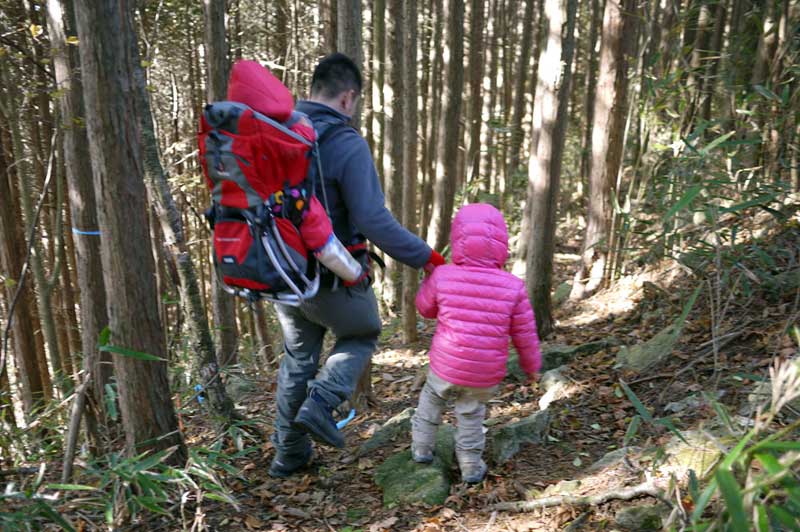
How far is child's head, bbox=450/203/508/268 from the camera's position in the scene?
2.96m

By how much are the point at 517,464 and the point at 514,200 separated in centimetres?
1319

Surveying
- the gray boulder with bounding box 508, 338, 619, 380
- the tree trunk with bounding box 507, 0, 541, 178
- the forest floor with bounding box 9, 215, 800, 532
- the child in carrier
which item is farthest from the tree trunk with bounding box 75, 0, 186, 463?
the tree trunk with bounding box 507, 0, 541, 178

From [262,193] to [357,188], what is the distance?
51 centimetres

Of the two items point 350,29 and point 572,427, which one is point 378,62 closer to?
point 350,29

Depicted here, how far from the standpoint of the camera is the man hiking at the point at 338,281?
286 centimetres

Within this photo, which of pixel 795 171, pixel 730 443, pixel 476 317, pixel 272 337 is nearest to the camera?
pixel 730 443

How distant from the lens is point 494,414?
4.45 m

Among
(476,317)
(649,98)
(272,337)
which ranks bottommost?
(272,337)

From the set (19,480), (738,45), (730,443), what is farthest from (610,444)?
(738,45)

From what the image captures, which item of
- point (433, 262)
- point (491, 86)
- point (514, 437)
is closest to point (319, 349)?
point (433, 262)

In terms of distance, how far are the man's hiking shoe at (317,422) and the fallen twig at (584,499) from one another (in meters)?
0.92

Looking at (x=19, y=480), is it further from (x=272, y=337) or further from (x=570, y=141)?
(x=570, y=141)

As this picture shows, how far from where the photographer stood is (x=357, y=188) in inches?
112

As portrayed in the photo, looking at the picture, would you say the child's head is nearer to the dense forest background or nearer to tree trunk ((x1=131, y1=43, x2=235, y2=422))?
the dense forest background
